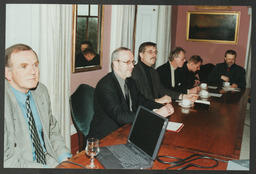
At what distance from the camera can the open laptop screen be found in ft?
4.75

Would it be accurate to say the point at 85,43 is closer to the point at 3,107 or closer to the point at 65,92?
the point at 65,92

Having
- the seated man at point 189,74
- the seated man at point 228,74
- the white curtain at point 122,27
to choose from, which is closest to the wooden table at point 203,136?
the seated man at point 228,74

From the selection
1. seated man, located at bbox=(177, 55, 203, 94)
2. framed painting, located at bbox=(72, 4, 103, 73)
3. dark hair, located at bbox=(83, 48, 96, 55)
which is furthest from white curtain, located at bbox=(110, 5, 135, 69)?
seated man, located at bbox=(177, 55, 203, 94)

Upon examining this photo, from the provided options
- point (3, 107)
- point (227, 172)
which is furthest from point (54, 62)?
point (227, 172)

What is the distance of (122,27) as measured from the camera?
3.06 m

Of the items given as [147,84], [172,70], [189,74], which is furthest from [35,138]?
[189,74]

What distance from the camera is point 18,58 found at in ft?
5.46

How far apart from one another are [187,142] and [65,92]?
1.15m

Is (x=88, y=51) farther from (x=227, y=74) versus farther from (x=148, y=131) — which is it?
(x=227, y=74)

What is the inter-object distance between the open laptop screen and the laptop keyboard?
0.18 ft

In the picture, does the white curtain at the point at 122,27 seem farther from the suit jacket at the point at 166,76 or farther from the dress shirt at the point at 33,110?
the dress shirt at the point at 33,110

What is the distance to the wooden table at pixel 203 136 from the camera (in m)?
1.56

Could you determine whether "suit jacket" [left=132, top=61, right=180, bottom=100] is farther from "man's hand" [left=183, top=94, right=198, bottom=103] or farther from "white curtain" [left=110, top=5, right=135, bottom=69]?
"white curtain" [left=110, top=5, right=135, bottom=69]

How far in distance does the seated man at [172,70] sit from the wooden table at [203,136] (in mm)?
875
